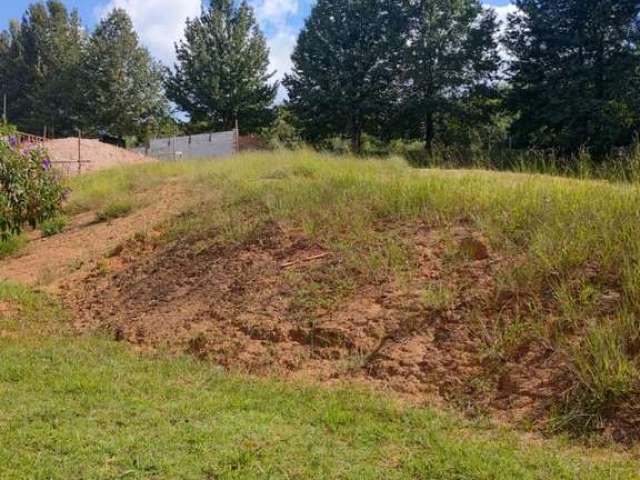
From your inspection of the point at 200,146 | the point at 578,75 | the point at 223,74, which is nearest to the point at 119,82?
the point at 223,74

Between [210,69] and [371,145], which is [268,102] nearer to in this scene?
[210,69]

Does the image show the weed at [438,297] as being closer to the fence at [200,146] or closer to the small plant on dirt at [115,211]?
the small plant on dirt at [115,211]

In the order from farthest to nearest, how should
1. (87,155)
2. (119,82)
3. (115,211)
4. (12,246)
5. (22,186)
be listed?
(119,82), (87,155), (115,211), (12,246), (22,186)

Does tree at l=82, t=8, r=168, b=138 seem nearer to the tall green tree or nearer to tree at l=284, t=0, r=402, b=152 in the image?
the tall green tree

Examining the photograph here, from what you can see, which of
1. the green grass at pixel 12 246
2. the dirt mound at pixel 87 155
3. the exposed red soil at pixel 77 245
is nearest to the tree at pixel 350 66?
the dirt mound at pixel 87 155

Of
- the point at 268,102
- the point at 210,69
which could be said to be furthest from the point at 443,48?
the point at 210,69

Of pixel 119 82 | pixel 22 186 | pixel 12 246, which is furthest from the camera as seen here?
pixel 119 82

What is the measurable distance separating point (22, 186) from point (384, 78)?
72.7 ft

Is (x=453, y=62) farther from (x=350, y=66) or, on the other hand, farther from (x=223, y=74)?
(x=223, y=74)

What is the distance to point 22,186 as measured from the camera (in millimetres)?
5512

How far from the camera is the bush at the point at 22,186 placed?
531cm

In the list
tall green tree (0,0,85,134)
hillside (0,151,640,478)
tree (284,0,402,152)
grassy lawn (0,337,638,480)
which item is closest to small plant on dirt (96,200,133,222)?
hillside (0,151,640,478)

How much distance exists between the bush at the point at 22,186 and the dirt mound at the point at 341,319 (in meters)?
1.03

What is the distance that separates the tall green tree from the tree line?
0.17 metres
